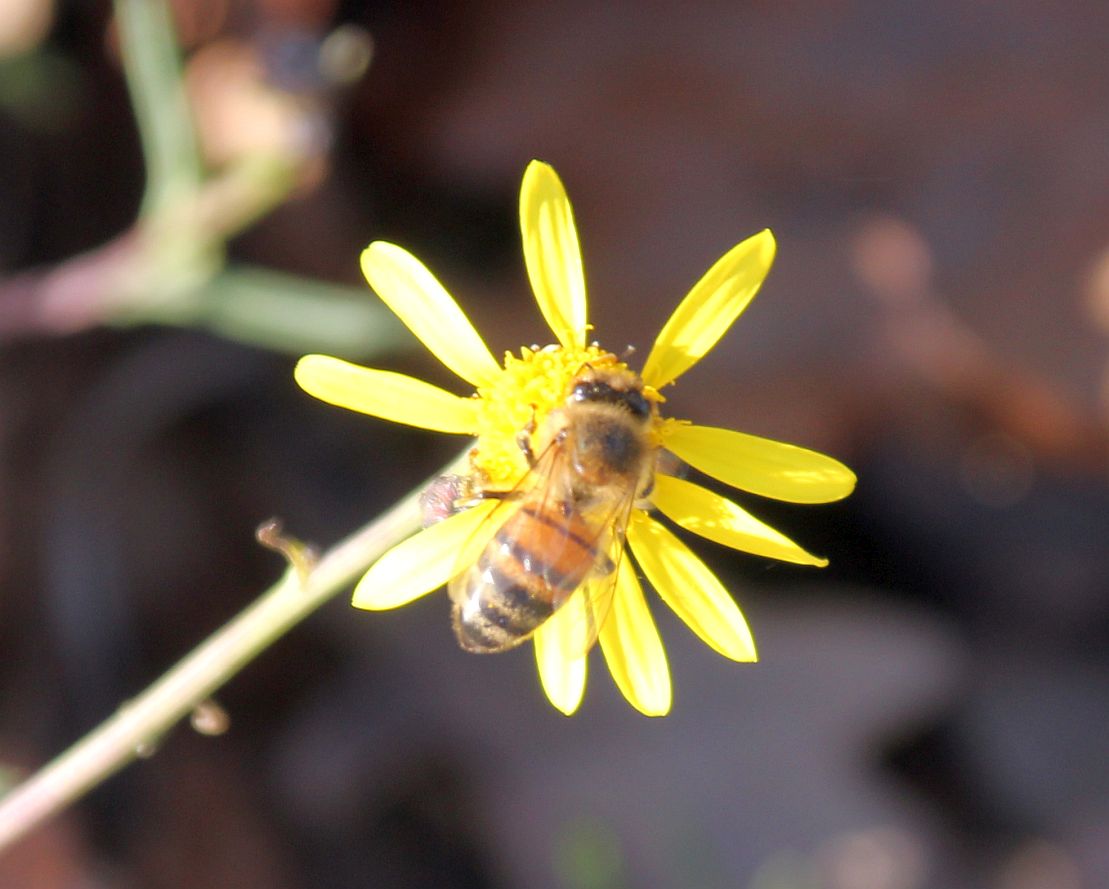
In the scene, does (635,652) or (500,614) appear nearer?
(500,614)

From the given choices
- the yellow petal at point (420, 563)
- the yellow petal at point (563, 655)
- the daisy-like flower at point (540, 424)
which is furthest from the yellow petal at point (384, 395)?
the yellow petal at point (563, 655)

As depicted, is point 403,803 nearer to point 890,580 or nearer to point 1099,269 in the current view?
point 890,580

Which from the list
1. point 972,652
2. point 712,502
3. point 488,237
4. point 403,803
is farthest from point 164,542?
point 972,652

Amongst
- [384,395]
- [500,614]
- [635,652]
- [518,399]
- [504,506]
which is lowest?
[635,652]

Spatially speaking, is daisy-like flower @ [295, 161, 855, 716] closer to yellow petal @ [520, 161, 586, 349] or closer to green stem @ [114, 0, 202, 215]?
yellow petal @ [520, 161, 586, 349]

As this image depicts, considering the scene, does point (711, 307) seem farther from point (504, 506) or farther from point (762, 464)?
point (504, 506)

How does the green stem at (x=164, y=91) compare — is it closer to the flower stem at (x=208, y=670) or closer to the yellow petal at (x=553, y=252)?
the yellow petal at (x=553, y=252)

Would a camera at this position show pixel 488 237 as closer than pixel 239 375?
No

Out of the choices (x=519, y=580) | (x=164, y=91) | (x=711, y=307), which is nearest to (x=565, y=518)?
(x=519, y=580)
